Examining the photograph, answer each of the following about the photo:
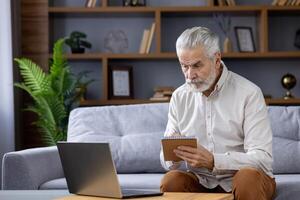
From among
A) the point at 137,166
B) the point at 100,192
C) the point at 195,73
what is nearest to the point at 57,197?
the point at 100,192

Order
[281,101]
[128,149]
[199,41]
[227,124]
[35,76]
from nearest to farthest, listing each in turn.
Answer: [199,41] → [227,124] → [128,149] → [35,76] → [281,101]

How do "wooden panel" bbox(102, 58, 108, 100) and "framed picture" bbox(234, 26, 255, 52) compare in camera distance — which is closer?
"wooden panel" bbox(102, 58, 108, 100)

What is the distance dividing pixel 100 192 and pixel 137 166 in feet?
4.37

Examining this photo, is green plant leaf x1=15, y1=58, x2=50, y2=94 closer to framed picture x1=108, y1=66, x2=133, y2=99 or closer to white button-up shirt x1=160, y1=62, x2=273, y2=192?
framed picture x1=108, y1=66, x2=133, y2=99

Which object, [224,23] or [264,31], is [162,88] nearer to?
[224,23]

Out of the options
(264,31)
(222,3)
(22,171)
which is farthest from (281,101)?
(22,171)

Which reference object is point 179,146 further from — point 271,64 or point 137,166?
point 271,64

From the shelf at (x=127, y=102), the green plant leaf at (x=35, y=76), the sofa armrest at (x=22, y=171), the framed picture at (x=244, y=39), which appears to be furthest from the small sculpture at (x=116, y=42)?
the sofa armrest at (x=22, y=171)

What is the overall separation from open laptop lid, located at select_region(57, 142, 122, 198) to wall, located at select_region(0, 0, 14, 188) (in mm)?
2689

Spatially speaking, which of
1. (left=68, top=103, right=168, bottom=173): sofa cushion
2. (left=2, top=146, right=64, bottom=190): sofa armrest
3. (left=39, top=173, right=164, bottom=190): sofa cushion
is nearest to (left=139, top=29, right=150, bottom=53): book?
(left=68, top=103, right=168, bottom=173): sofa cushion

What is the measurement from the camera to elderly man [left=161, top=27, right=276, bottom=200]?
261cm

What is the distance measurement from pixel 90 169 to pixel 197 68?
643 mm

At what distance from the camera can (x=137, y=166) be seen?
12.1ft

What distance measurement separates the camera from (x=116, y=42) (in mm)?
5508
